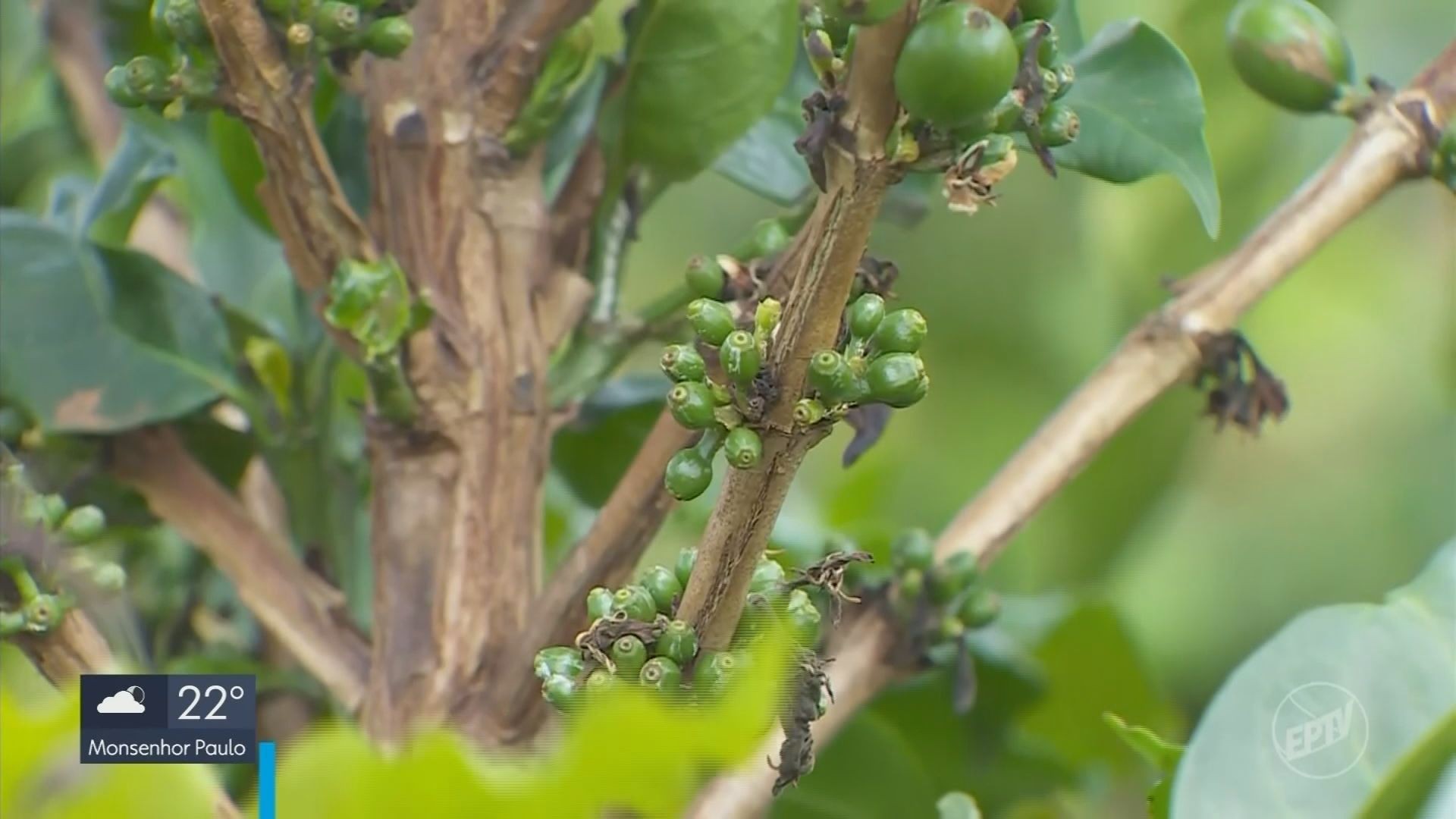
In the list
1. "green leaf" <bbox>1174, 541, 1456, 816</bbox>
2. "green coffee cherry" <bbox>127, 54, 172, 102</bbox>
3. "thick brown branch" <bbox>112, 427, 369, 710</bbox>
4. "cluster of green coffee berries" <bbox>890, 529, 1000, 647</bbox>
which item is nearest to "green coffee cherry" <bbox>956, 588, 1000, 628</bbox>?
"cluster of green coffee berries" <bbox>890, 529, 1000, 647</bbox>

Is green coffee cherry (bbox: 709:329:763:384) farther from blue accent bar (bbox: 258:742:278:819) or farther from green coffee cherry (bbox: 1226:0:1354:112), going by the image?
green coffee cherry (bbox: 1226:0:1354:112)

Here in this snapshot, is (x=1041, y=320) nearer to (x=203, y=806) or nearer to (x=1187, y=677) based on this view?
(x=1187, y=677)

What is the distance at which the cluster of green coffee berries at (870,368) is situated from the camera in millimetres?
280

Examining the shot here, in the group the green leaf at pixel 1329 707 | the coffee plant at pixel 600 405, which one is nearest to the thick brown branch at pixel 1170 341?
the coffee plant at pixel 600 405

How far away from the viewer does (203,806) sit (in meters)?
0.26

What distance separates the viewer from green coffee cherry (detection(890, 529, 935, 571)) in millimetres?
520

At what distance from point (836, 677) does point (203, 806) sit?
0.95ft

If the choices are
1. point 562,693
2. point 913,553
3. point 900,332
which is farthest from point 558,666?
point 913,553

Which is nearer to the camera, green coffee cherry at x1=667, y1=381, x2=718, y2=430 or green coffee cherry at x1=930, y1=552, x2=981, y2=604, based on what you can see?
green coffee cherry at x1=667, y1=381, x2=718, y2=430

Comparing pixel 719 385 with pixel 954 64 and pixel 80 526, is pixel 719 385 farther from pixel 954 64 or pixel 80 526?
pixel 80 526

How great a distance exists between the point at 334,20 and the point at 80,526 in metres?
0.17

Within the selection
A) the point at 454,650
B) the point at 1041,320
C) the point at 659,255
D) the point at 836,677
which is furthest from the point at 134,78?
the point at 659,255

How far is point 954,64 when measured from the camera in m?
0.25

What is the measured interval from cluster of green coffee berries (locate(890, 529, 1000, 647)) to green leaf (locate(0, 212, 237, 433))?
25 centimetres
